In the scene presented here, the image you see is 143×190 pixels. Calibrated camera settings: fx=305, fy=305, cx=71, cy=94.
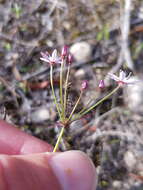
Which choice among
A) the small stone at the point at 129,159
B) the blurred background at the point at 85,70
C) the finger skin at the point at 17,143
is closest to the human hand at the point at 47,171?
the finger skin at the point at 17,143

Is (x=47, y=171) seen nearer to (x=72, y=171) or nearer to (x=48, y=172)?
(x=48, y=172)

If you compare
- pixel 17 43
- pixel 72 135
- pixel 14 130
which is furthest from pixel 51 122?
pixel 17 43

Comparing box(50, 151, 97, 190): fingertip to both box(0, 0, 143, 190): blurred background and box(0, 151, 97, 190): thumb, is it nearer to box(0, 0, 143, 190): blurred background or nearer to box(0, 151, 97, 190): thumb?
box(0, 151, 97, 190): thumb

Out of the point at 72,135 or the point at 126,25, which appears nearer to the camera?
the point at 72,135

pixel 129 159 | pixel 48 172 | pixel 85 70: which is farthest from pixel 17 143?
pixel 85 70

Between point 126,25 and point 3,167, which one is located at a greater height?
point 126,25

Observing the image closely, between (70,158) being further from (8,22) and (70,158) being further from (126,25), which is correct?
(8,22)
